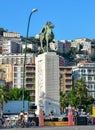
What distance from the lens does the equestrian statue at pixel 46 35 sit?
5375cm

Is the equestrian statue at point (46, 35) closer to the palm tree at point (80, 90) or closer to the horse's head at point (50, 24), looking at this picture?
the horse's head at point (50, 24)

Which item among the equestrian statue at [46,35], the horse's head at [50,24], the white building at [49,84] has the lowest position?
the white building at [49,84]

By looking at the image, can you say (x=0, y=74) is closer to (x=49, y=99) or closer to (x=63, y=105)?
(x=63, y=105)

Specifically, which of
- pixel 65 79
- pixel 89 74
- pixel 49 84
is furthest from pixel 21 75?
pixel 49 84

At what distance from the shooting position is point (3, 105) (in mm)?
92938

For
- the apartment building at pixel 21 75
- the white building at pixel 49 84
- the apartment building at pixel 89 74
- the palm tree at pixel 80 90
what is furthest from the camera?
the apartment building at pixel 89 74

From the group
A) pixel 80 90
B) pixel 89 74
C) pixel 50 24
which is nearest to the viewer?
pixel 50 24

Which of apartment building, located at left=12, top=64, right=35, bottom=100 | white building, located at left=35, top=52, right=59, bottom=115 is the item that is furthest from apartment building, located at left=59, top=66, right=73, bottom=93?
white building, located at left=35, top=52, right=59, bottom=115

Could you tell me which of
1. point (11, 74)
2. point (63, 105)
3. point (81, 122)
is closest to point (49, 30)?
point (81, 122)

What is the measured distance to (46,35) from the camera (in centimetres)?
5394

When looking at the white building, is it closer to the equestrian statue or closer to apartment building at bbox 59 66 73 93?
the equestrian statue

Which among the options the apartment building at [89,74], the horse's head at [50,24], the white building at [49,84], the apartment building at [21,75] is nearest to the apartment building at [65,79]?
the apartment building at [89,74]

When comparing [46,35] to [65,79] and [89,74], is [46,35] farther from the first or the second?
[89,74]

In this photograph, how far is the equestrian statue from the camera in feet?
176
